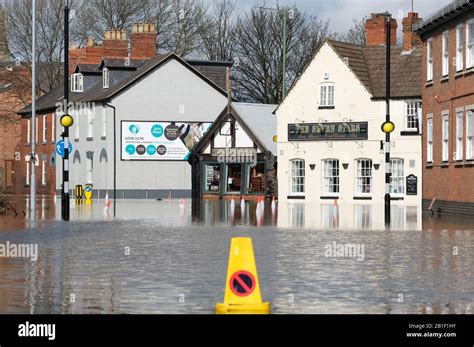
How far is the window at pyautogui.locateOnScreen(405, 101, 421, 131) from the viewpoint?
195ft

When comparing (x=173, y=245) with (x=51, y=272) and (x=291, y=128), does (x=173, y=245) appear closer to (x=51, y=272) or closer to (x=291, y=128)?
(x=51, y=272)

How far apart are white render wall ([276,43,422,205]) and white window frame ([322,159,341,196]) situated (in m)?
0.26

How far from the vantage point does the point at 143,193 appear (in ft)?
242

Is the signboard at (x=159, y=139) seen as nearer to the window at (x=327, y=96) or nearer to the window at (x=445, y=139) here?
the window at (x=327, y=96)

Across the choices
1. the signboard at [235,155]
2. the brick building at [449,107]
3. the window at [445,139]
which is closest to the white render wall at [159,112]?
the signboard at [235,155]

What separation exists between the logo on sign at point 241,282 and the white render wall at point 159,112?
202 feet

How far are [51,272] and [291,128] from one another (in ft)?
152

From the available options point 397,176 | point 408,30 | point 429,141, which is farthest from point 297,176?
point 429,141

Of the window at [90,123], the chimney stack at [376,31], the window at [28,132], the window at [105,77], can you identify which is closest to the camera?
the chimney stack at [376,31]

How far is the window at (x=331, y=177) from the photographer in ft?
202

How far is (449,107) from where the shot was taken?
147 ft
